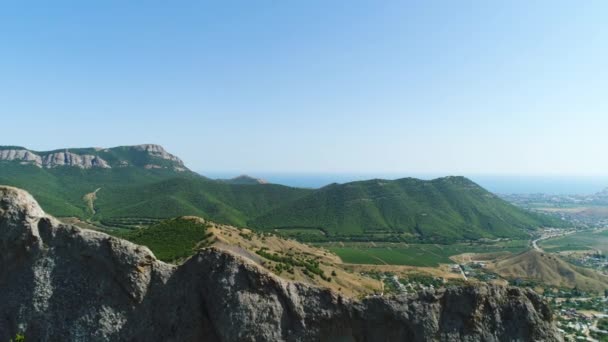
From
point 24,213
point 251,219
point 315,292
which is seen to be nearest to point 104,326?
point 24,213

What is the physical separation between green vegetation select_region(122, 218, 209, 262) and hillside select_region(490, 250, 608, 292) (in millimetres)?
98924

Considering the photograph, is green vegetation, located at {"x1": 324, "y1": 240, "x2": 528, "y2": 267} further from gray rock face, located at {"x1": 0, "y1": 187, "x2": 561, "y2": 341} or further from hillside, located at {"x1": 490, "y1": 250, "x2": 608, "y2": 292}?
gray rock face, located at {"x1": 0, "y1": 187, "x2": 561, "y2": 341}

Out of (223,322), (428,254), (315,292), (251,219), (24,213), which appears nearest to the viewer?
(223,322)

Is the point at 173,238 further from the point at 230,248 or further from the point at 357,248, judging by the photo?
the point at 357,248

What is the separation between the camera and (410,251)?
6186 inches

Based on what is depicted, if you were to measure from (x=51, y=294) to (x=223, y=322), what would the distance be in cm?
694

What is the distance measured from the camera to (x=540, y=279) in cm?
12181

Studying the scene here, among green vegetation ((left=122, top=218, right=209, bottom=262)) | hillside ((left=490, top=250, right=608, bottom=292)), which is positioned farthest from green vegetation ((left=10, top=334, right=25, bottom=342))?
hillside ((left=490, top=250, right=608, bottom=292))

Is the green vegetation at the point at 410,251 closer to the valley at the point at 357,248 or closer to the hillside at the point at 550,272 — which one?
the valley at the point at 357,248

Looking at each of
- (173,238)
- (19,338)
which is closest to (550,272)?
(173,238)

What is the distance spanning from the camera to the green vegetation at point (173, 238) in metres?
66.8

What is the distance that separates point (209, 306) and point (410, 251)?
152095mm

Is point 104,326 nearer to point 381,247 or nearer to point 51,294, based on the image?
point 51,294

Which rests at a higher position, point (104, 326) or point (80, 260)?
point (80, 260)
